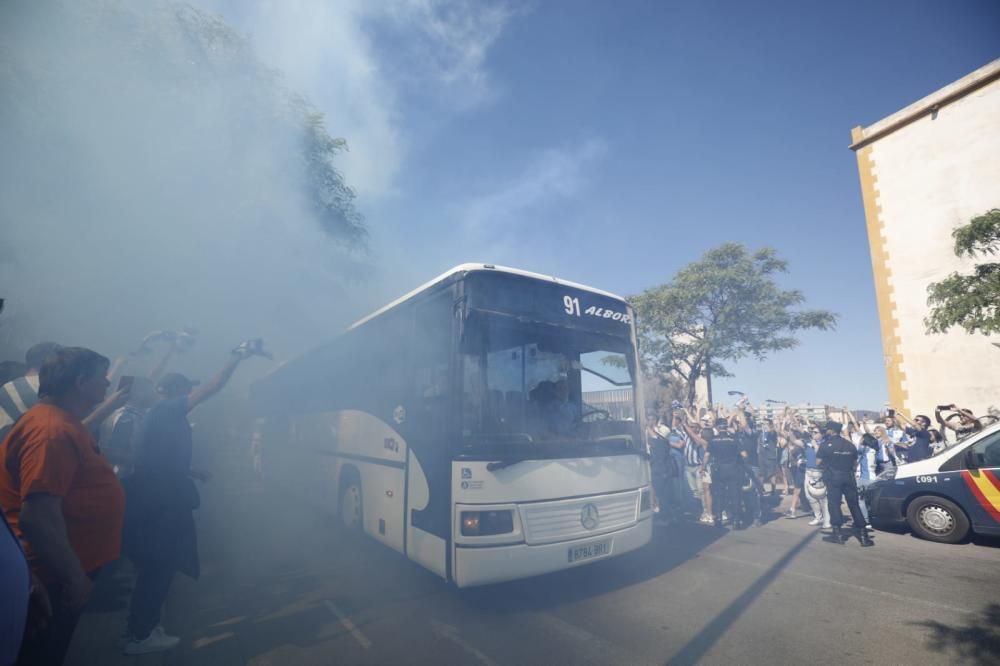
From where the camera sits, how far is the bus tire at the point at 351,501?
20.3 ft

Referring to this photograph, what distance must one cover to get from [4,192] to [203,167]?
751 cm

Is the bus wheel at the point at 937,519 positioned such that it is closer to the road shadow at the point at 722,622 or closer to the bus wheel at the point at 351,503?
the road shadow at the point at 722,622

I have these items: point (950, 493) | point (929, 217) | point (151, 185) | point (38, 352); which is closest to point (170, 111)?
point (151, 185)

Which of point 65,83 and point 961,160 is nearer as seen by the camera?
point 65,83

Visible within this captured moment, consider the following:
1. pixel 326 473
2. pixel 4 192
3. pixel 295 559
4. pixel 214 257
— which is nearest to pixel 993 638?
pixel 295 559

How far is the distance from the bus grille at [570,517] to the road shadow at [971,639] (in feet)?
8.46

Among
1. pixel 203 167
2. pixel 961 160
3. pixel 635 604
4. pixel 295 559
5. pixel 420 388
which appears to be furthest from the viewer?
Result: pixel 203 167

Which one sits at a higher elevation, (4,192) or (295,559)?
(4,192)

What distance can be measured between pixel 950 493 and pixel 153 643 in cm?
1041

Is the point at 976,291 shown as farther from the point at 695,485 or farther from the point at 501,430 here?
the point at 501,430

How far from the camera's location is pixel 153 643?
3543 millimetres

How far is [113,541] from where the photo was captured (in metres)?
2.59

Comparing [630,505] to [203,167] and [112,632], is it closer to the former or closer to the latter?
[112,632]

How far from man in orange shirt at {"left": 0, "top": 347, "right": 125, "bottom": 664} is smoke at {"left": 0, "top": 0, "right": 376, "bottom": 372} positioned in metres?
17.5
